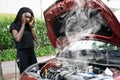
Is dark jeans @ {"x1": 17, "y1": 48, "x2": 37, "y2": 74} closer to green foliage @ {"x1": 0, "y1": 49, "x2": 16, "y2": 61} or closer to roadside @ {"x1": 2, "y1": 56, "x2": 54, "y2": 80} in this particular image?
roadside @ {"x1": 2, "y1": 56, "x2": 54, "y2": 80}

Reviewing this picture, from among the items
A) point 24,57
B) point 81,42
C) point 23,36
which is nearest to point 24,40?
point 23,36

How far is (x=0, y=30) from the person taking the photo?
12.3m

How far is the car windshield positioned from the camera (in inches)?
215

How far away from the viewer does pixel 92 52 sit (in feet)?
18.8

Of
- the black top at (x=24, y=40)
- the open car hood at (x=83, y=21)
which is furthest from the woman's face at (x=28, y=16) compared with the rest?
the open car hood at (x=83, y=21)

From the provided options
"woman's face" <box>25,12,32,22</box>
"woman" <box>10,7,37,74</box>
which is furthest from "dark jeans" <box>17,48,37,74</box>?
"woman's face" <box>25,12,32,22</box>

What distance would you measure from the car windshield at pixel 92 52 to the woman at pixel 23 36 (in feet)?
3.91

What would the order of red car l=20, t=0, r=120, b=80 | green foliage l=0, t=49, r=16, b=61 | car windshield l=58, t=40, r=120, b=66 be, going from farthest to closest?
green foliage l=0, t=49, r=16, b=61 → car windshield l=58, t=40, r=120, b=66 → red car l=20, t=0, r=120, b=80

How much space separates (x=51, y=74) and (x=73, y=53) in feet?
2.44

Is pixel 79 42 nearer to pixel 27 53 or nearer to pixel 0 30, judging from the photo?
pixel 27 53

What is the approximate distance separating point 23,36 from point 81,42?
153 cm

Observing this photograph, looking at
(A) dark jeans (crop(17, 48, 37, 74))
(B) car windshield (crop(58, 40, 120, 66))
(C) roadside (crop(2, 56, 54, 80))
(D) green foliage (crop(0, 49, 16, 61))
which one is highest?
(B) car windshield (crop(58, 40, 120, 66))

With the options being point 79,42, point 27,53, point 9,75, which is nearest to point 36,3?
point 9,75

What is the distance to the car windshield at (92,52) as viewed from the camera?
5.46 metres
